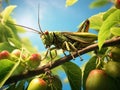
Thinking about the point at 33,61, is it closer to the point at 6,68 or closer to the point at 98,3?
the point at 6,68

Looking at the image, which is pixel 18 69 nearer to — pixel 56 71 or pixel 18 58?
pixel 18 58

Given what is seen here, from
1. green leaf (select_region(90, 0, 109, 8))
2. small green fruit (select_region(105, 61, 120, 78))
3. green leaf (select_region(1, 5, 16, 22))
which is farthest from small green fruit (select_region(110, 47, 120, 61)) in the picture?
green leaf (select_region(1, 5, 16, 22))

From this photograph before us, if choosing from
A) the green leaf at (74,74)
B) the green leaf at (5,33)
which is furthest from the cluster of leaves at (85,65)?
the green leaf at (5,33)

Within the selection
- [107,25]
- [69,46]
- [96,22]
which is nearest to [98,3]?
[96,22]

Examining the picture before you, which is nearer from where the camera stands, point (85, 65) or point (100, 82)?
point (100, 82)

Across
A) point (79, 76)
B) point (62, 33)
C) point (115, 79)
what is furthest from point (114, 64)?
point (62, 33)
